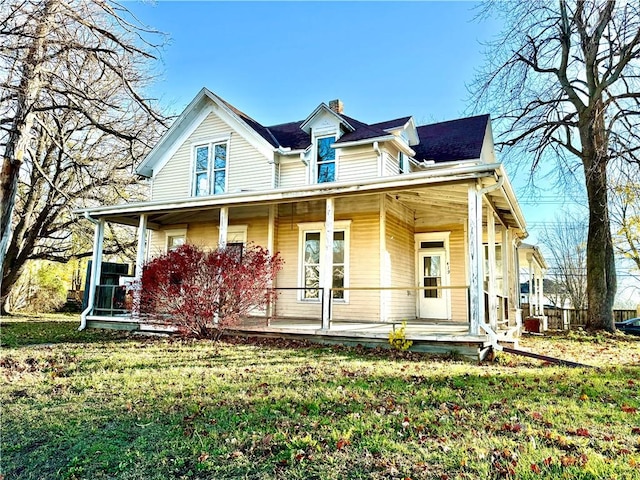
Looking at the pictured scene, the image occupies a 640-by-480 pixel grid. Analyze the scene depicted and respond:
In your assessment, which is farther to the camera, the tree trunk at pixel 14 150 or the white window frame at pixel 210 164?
the white window frame at pixel 210 164

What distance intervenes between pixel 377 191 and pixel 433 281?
16.5 feet

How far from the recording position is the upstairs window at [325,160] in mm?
12406

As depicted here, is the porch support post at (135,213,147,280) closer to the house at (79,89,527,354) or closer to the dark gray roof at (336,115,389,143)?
the house at (79,89,527,354)

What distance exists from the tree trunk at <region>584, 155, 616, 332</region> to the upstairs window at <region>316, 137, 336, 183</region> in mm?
8517

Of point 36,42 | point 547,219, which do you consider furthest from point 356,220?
point 547,219

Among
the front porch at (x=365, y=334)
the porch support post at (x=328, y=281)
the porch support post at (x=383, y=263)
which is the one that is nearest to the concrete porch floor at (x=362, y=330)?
the front porch at (x=365, y=334)

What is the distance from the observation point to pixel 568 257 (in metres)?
29.5

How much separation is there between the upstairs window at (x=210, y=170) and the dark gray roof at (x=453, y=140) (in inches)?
254

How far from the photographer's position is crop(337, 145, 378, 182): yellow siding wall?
1179 centimetres

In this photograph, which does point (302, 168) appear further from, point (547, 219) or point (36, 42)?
point (547, 219)

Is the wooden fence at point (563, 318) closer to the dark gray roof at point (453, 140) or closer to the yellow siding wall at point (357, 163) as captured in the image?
the dark gray roof at point (453, 140)

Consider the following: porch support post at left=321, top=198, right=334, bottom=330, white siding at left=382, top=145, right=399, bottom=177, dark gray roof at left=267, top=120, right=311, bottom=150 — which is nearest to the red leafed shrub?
porch support post at left=321, top=198, right=334, bottom=330

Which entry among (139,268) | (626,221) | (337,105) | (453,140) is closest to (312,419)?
(139,268)

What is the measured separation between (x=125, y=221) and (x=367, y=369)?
9.84 meters
